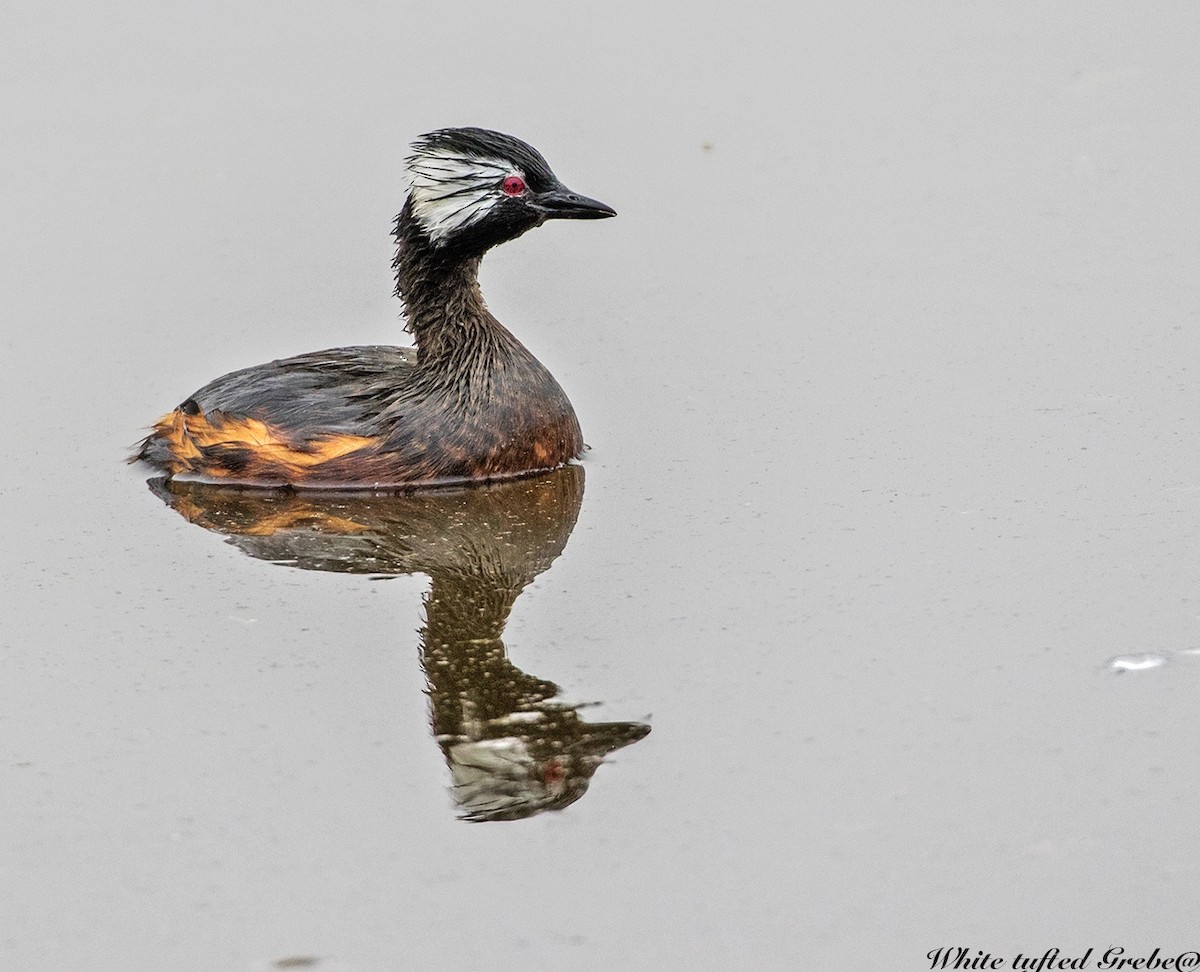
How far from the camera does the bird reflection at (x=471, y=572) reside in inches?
238

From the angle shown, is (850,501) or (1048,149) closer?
(850,501)

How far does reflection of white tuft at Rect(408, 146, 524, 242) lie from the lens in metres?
8.26

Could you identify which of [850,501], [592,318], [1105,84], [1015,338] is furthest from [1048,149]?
[850,501]

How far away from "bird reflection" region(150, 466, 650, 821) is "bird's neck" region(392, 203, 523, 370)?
0.63m

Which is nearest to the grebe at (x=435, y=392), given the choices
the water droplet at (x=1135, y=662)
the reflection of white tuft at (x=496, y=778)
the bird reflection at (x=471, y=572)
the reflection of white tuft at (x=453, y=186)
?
the reflection of white tuft at (x=453, y=186)

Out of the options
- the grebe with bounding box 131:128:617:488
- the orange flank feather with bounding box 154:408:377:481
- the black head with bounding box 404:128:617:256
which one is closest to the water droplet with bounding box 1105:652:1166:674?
the grebe with bounding box 131:128:617:488

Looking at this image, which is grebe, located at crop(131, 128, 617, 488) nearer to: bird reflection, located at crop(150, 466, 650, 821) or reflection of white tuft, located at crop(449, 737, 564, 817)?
bird reflection, located at crop(150, 466, 650, 821)

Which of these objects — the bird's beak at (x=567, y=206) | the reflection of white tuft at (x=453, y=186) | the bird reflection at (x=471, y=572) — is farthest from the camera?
the bird's beak at (x=567, y=206)

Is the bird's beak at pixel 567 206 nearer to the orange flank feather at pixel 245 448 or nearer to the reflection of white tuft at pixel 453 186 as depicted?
the reflection of white tuft at pixel 453 186

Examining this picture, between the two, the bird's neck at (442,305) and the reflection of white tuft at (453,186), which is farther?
the bird's neck at (442,305)

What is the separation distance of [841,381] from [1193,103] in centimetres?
381

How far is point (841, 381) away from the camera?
895 centimetres

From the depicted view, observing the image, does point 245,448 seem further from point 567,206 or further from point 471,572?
point 567,206

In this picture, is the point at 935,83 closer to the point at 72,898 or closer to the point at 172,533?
the point at 172,533
